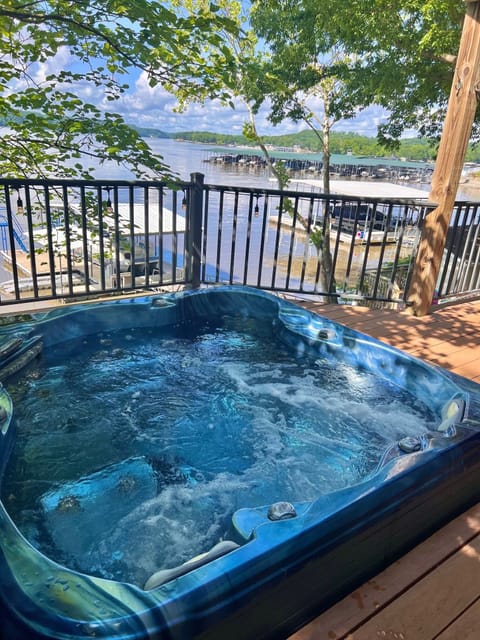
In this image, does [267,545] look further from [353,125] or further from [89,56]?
[353,125]

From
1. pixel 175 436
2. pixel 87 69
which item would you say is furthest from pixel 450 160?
pixel 175 436

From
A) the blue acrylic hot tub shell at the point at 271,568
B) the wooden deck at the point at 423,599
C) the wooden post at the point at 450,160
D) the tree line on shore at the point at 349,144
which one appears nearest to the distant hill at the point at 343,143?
the tree line on shore at the point at 349,144

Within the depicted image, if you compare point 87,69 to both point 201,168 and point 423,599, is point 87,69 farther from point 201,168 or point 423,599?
point 201,168

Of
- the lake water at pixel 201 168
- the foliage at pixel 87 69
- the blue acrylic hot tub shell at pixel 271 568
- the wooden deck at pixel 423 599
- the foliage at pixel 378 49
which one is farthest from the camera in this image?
the foliage at pixel 378 49

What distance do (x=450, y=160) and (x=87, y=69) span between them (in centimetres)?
259

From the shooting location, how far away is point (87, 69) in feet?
9.28

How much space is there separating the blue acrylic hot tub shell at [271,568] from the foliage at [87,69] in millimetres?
1898

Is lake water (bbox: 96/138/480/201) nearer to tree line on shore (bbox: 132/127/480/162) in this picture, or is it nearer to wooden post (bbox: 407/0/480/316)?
tree line on shore (bbox: 132/127/480/162)

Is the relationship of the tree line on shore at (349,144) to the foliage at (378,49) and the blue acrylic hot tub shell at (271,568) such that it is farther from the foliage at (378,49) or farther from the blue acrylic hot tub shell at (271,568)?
the blue acrylic hot tub shell at (271,568)

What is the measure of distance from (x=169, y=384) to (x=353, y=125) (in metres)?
8.59

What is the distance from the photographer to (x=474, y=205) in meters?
3.56

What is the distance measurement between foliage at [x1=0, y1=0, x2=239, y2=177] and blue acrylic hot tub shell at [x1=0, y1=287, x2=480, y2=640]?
1.90 meters

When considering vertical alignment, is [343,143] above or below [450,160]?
above

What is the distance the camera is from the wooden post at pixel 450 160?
2.91 metres
